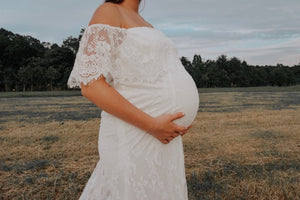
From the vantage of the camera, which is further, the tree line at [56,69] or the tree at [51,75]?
the tree line at [56,69]

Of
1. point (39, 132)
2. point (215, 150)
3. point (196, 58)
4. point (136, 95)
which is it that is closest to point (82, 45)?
point (136, 95)

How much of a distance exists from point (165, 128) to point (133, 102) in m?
0.18

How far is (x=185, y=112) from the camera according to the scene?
4.61 ft

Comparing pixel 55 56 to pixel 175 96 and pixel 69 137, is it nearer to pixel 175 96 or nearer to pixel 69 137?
pixel 69 137

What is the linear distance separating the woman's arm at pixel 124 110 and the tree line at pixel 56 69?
49471 millimetres

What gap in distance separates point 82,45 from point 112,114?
0.34m

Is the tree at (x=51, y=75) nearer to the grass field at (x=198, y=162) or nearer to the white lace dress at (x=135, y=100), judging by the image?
the grass field at (x=198, y=162)

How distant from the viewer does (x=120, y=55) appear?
4.26ft

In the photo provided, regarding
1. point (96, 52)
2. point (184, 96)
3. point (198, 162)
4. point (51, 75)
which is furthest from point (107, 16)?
point (51, 75)

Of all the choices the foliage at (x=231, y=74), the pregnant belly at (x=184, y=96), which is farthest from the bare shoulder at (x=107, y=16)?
the foliage at (x=231, y=74)

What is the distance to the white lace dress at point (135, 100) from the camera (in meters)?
1.24

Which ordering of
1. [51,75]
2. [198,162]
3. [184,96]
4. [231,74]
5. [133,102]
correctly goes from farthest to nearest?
[231,74]
[51,75]
[198,162]
[184,96]
[133,102]

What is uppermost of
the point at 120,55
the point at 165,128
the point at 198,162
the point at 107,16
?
the point at 107,16

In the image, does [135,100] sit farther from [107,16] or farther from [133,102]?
[107,16]
